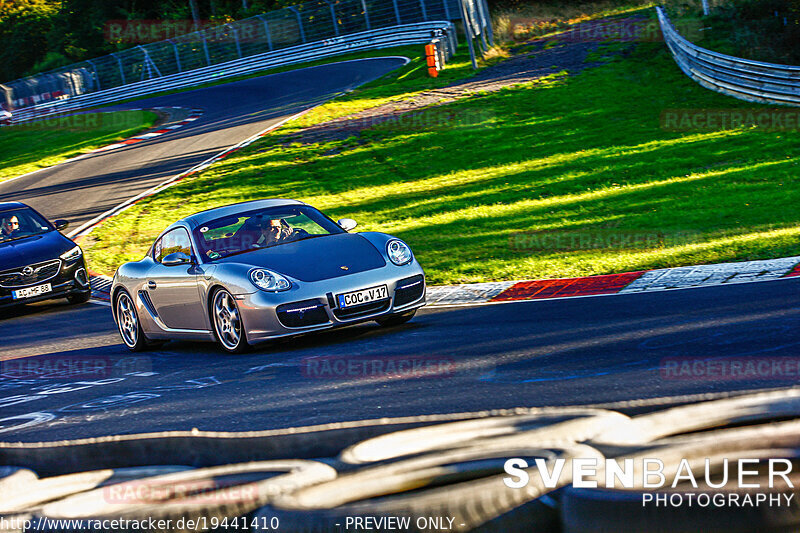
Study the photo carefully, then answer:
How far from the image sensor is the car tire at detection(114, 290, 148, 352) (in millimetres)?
10336

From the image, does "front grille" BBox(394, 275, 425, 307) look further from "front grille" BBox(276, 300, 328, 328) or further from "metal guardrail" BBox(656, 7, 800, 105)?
"metal guardrail" BBox(656, 7, 800, 105)

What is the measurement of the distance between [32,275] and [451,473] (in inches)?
485

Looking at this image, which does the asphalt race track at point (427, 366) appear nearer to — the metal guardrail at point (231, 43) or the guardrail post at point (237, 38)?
the metal guardrail at point (231, 43)

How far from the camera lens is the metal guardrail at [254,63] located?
4753cm

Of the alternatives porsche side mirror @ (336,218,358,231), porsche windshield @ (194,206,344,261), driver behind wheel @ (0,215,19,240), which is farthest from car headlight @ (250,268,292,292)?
driver behind wheel @ (0,215,19,240)

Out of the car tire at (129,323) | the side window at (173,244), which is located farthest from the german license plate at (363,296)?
the car tire at (129,323)

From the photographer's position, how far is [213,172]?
25.2m

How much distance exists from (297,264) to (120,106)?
42349 mm

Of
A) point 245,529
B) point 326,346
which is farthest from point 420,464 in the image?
point 326,346

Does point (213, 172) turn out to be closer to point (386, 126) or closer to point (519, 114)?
point (386, 126)

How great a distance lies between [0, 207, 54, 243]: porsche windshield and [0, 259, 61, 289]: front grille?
42.6 inches

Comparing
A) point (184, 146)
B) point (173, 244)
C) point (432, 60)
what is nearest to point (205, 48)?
point (432, 60)

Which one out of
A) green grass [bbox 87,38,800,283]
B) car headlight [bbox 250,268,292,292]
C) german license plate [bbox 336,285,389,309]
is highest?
car headlight [bbox 250,268,292,292]

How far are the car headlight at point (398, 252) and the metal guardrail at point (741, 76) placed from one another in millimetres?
16676
